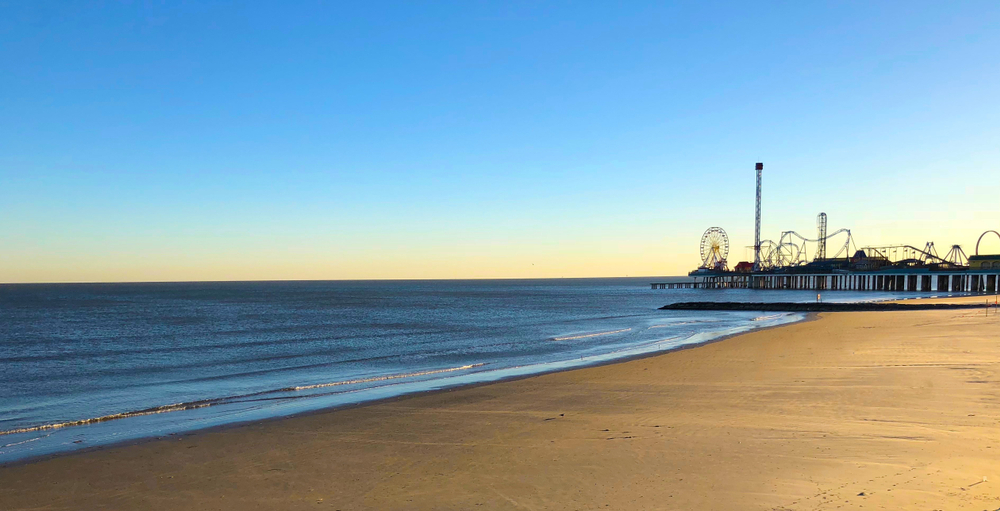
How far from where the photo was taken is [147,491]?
26.8ft

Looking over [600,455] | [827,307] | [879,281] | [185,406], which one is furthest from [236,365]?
[879,281]

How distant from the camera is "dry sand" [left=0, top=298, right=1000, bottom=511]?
6.99 metres

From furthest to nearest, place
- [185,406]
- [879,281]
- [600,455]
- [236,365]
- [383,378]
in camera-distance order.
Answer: [879,281] → [236,365] → [383,378] → [185,406] → [600,455]

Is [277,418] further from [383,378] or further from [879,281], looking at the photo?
[879,281]

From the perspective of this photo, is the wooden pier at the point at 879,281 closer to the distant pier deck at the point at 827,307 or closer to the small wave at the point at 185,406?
the distant pier deck at the point at 827,307

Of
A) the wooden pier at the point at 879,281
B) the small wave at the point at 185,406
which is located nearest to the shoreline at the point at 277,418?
the small wave at the point at 185,406

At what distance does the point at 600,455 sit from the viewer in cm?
885

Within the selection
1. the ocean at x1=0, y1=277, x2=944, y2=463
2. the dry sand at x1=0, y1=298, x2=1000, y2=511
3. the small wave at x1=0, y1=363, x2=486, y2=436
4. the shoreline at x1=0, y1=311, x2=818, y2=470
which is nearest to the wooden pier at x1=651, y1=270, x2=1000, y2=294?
the ocean at x1=0, y1=277, x2=944, y2=463

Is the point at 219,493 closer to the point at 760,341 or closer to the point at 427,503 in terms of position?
the point at 427,503

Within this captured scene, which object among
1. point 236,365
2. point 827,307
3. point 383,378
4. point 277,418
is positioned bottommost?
point 236,365

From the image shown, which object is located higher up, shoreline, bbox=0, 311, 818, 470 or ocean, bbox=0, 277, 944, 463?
shoreline, bbox=0, 311, 818, 470

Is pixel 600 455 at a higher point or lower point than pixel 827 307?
higher

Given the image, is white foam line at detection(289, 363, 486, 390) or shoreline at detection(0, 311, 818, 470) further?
white foam line at detection(289, 363, 486, 390)

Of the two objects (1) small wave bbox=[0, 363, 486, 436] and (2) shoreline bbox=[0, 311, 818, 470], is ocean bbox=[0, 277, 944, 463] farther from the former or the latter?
(2) shoreline bbox=[0, 311, 818, 470]
